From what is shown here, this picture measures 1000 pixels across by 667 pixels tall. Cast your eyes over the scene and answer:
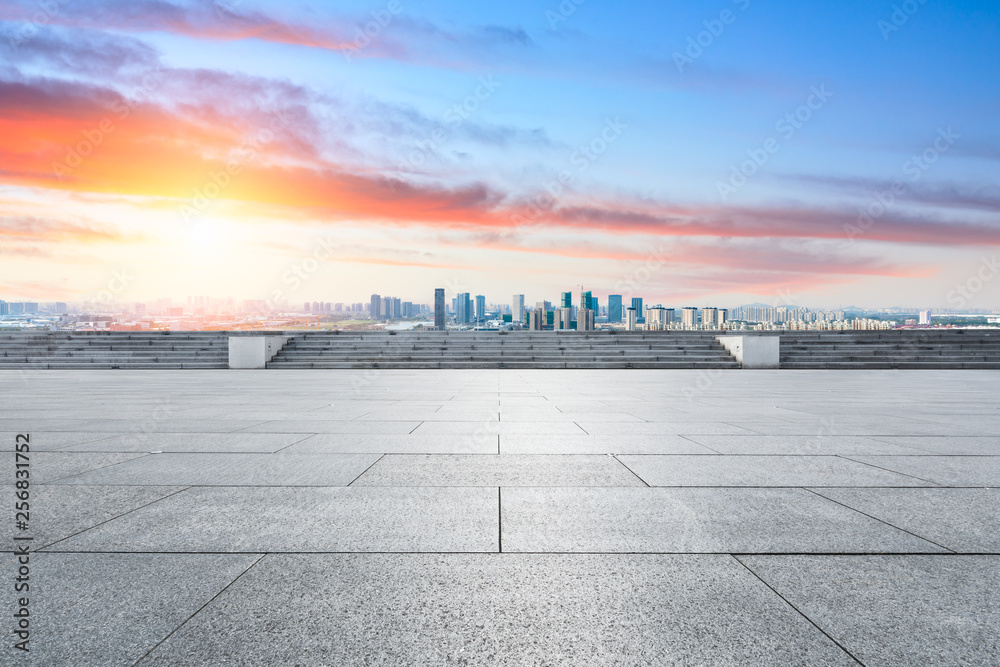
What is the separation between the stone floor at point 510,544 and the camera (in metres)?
2.57

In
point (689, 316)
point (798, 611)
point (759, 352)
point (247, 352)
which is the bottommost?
point (798, 611)

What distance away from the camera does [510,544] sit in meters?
3.77

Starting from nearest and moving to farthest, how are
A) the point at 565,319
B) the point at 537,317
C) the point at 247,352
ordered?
the point at 247,352, the point at 537,317, the point at 565,319

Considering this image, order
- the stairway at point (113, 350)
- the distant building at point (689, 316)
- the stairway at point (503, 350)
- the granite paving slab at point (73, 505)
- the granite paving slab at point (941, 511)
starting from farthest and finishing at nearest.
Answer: the distant building at point (689, 316)
the stairway at point (113, 350)
the stairway at point (503, 350)
the granite paving slab at point (73, 505)
the granite paving slab at point (941, 511)

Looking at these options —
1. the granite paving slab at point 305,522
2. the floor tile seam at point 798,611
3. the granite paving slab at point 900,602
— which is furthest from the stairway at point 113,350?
the granite paving slab at point 900,602

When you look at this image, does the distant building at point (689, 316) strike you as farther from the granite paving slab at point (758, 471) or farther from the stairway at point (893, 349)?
the granite paving slab at point (758, 471)

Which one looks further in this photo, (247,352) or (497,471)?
(247,352)

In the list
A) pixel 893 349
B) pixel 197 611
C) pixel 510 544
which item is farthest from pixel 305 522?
pixel 893 349

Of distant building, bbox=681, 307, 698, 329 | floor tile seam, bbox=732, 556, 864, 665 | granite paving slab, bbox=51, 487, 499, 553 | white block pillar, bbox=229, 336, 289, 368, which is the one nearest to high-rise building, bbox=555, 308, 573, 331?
distant building, bbox=681, 307, 698, 329

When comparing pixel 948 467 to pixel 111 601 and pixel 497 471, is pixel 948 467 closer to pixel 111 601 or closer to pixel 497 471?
pixel 497 471

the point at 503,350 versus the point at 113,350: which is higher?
the point at 113,350

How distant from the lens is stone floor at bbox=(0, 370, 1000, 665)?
2574mm

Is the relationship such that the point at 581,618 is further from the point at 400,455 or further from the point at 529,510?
the point at 400,455

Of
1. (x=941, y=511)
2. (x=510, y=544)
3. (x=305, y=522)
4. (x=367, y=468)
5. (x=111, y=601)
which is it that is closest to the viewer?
(x=111, y=601)
